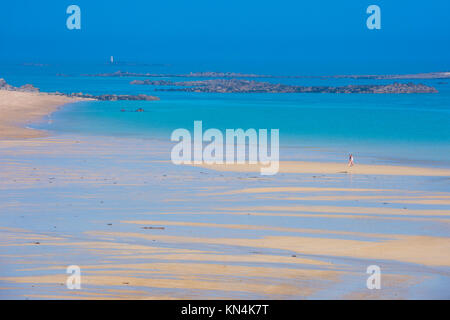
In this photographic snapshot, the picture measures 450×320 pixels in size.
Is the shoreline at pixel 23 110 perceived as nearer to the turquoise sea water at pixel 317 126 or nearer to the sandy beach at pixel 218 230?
the turquoise sea water at pixel 317 126

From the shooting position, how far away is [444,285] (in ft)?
25.0

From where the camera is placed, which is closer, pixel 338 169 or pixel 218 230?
pixel 218 230

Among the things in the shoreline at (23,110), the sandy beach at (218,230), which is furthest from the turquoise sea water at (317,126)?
the sandy beach at (218,230)

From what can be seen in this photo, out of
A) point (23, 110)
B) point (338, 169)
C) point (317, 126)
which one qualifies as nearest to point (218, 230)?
point (338, 169)

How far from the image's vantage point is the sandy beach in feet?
24.6

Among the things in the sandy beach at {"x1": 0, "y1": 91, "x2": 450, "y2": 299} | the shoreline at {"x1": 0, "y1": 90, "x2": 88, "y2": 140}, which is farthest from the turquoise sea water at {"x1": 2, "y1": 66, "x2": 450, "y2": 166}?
the sandy beach at {"x1": 0, "y1": 91, "x2": 450, "y2": 299}

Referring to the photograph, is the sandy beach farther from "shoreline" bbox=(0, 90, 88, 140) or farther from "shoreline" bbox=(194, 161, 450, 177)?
"shoreline" bbox=(0, 90, 88, 140)

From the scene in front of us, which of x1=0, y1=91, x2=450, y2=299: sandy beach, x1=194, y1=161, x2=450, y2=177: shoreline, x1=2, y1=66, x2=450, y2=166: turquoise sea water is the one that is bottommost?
x1=0, y1=91, x2=450, y2=299: sandy beach

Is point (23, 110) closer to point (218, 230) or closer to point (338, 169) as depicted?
point (338, 169)

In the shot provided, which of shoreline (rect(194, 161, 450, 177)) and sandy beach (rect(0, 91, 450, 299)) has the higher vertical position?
shoreline (rect(194, 161, 450, 177))

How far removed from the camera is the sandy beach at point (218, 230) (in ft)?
24.6

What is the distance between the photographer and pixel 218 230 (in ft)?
32.8
